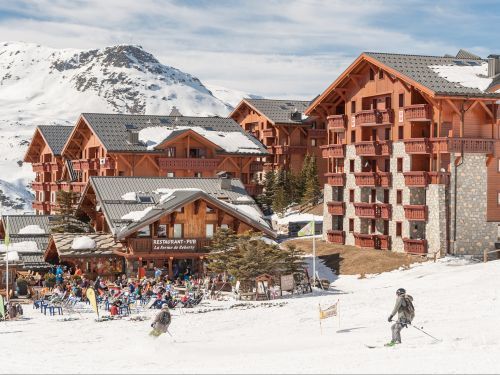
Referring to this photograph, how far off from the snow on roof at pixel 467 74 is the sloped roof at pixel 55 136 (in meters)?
41.0

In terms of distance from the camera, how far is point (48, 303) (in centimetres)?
3638

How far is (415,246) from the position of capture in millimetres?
49125

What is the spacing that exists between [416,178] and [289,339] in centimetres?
2358

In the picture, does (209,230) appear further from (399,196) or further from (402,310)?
(402,310)

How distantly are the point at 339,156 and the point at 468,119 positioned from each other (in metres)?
10.9

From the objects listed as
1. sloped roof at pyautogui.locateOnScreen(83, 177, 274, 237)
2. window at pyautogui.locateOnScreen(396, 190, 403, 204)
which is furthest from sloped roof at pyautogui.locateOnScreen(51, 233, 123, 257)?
window at pyautogui.locateOnScreen(396, 190, 403, 204)

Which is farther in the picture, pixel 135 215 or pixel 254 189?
pixel 254 189

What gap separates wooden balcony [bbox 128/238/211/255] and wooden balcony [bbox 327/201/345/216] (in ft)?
44.2

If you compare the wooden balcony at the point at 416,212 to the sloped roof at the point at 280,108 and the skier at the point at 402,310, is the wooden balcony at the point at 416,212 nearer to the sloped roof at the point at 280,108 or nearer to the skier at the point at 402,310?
the skier at the point at 402,310

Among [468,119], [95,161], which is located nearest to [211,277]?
[468,119]

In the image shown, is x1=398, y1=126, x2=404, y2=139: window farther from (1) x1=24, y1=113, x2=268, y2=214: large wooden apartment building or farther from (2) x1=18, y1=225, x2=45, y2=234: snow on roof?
(2) x1=18, y1=225, x2=45, y2=234: snow on roof

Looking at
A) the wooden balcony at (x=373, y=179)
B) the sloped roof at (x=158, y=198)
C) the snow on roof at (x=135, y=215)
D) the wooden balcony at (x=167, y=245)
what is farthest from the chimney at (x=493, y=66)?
the snow on roof at (x=135, y=215)

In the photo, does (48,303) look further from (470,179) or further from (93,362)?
(470,179)

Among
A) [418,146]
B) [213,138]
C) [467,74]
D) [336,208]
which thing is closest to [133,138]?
[213,138]
